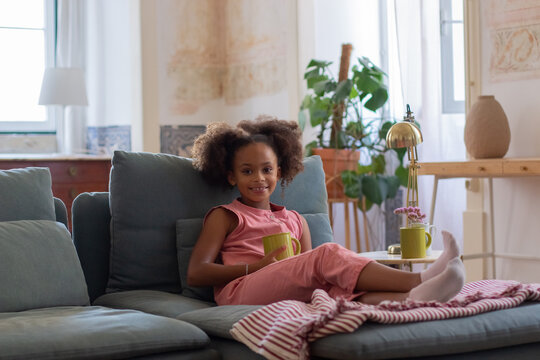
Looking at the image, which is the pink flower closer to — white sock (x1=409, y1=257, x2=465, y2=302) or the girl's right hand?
the girl's right hand

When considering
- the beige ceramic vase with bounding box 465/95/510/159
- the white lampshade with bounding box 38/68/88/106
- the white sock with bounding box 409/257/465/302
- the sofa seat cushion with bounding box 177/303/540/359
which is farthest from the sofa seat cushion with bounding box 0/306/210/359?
the white lampshade with bounding box 38/68/88/106

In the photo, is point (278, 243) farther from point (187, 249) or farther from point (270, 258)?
point (187, 249)

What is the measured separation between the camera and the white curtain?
18.4 ft

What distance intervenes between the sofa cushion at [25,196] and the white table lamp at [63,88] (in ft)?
8.87

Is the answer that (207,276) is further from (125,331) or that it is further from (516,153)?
(516,153)

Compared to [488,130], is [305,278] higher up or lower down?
lower down

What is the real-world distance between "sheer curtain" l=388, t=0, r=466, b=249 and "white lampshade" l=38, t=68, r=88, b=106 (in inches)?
79.7

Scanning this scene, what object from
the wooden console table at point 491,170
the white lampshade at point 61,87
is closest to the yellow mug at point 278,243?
the wooden console table at point 491,170

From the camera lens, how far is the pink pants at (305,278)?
6.86ft

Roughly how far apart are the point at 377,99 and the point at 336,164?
16.3 inches

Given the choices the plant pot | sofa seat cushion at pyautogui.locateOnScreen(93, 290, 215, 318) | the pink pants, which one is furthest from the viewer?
the plant pot

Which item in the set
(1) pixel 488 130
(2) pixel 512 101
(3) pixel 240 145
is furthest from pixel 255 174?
(2) pixel 512 101

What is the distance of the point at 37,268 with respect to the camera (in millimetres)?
2305

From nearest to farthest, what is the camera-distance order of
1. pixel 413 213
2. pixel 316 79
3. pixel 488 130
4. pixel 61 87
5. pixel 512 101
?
pixel 413 213, pixel 488 130, pixel 512 101, pixel 316 79, pixel 61 87
